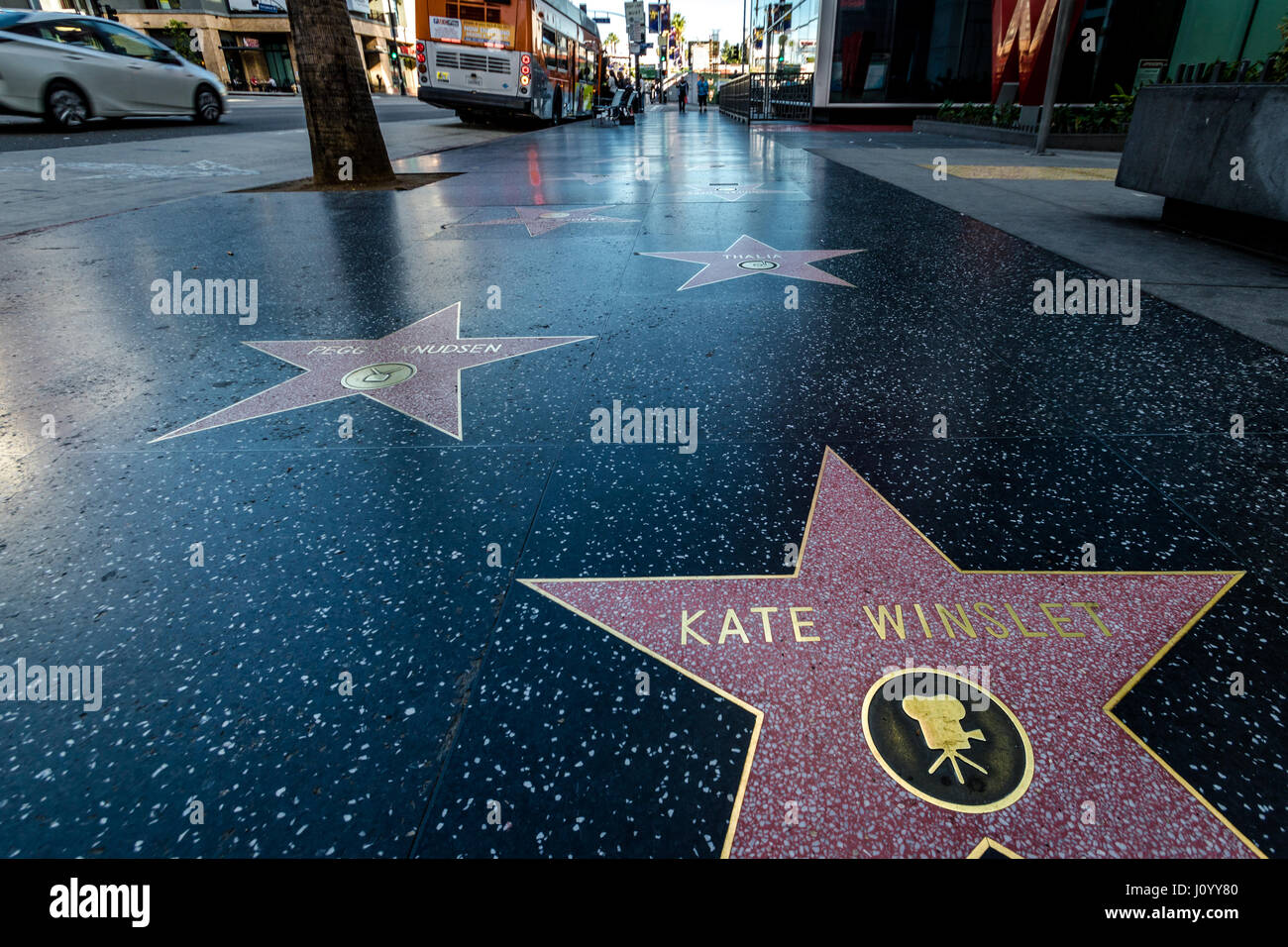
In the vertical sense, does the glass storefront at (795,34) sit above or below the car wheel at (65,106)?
above

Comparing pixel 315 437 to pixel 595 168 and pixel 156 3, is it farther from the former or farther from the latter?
pixel 156 3

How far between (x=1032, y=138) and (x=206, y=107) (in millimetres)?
20165

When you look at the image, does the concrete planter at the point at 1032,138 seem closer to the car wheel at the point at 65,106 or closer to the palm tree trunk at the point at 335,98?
the palm tree trunk at the point at 335,98

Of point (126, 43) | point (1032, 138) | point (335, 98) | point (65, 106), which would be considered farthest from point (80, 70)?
point (1032, 138)

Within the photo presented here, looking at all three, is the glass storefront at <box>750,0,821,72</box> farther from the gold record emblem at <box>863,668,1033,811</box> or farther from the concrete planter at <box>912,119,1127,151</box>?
the gold record emblem at <box>863,668,1033,811</box>

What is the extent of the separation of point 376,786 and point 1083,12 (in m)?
22.5

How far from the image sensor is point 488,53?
717 inches

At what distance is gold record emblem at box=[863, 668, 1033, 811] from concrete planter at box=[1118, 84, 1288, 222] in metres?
5.45

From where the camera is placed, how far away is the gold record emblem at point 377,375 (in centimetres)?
307

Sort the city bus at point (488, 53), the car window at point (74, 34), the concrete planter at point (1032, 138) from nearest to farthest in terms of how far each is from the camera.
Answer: the concrete planter at point (1032, 138) → the car window at point (74, 34) → the city bus at point (488, 53)

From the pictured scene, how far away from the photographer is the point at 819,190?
8.44m

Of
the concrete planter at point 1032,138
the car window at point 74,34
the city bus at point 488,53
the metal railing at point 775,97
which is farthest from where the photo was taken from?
the metal railing at point 775,97

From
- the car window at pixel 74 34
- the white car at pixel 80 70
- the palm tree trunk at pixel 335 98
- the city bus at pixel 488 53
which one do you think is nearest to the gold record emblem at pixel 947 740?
the palm tree trunk at pixel 335 98

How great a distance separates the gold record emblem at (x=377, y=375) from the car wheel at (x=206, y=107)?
19664 millimetres
